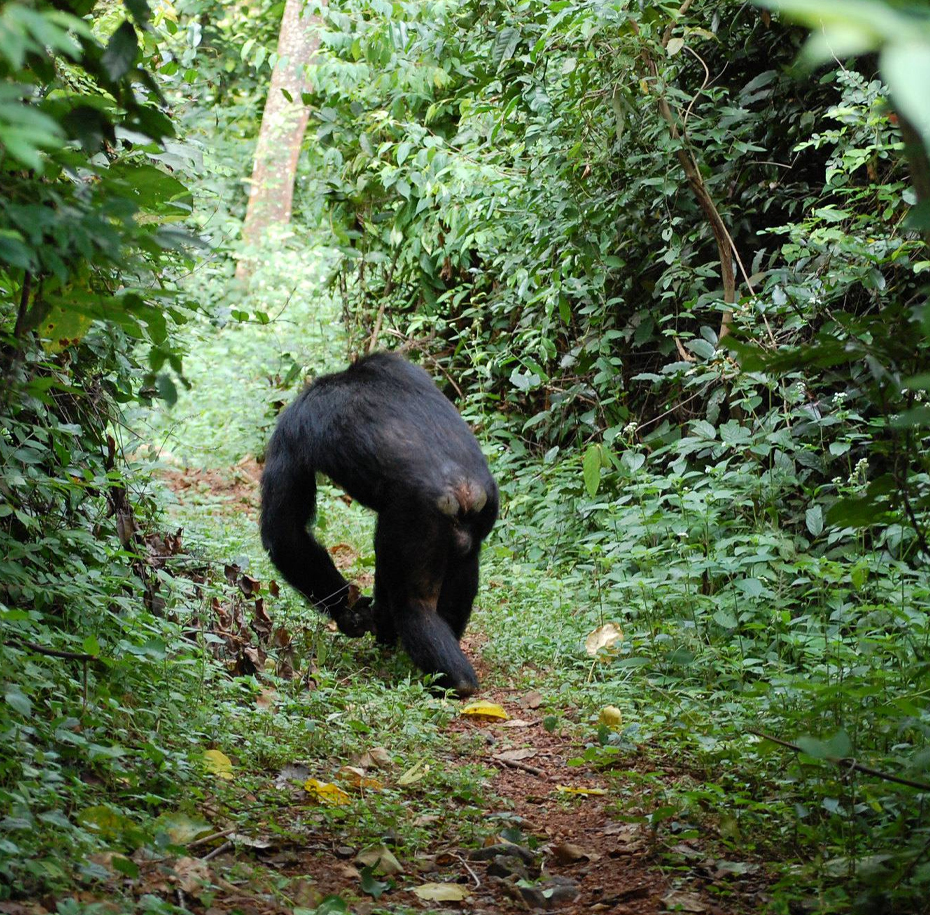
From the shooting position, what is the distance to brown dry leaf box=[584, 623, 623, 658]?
205 inches

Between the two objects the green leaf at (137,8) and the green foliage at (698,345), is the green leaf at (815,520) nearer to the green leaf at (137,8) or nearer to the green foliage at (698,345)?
the green foliage at (698,345)

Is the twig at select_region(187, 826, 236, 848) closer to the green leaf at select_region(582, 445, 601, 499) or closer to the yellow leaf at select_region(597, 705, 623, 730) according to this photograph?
the yellow leaf at select_region(597, 705, 623, 730)

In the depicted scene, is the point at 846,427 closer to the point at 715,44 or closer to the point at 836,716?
the point at 836,716

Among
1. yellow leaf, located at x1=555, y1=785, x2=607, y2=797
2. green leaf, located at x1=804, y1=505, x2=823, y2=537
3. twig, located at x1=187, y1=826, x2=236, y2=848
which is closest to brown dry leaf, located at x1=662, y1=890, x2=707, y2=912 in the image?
yellow leaf, located at x1=555, y1=785, x2=607, y2=797

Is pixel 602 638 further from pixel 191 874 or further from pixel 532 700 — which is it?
pixel 191 874

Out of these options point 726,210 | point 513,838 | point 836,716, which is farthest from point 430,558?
point 726,210

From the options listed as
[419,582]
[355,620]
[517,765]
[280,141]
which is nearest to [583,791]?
[517,765]

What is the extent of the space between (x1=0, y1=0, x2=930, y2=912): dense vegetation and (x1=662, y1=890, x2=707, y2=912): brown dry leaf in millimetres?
189

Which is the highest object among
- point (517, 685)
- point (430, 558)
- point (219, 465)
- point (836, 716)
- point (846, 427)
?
point (846, 427)

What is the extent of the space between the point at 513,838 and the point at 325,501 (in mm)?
5801

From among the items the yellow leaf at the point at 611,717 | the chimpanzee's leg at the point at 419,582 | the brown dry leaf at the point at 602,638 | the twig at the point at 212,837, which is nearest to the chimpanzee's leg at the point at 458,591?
the chimpanzee's leg at the point at 419,582

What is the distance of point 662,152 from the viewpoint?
6.78 meters

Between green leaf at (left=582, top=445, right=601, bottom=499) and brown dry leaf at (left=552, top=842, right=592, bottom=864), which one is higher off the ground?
green leaf at (left=582, top=445, right=601, bottom=499)

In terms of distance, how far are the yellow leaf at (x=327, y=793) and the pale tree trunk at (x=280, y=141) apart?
33.5ft
